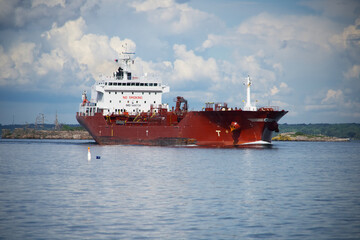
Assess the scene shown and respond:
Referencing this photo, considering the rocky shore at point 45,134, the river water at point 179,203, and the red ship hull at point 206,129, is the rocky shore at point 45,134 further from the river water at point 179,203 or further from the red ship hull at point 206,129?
the river water at point 179,203

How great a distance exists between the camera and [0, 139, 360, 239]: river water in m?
15.0

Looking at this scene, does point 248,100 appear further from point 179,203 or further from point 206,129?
point 179,203

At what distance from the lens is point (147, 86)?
63.6 metres

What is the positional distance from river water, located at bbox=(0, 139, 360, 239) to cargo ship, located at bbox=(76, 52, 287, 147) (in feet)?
54.2

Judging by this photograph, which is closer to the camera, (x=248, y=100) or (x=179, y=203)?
(x=179, y=203)

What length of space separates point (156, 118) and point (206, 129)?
7.57 metres

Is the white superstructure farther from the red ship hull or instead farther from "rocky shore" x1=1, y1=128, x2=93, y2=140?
"rocky shore" x1=1, y1=128, x2=93, y2=140

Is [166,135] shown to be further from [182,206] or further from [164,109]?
[182,206]

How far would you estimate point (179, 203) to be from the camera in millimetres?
19672

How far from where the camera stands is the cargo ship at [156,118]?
163 feet

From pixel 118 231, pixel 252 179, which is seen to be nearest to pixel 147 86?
pixel 252 179

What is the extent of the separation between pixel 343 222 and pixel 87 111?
56.1 meters

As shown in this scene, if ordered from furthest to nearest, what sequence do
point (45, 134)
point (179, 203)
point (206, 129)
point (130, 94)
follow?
point (45, 134), point (130, 94), point (206, 129), point (179, 203)

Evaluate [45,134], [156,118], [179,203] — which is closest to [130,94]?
[156,118]
